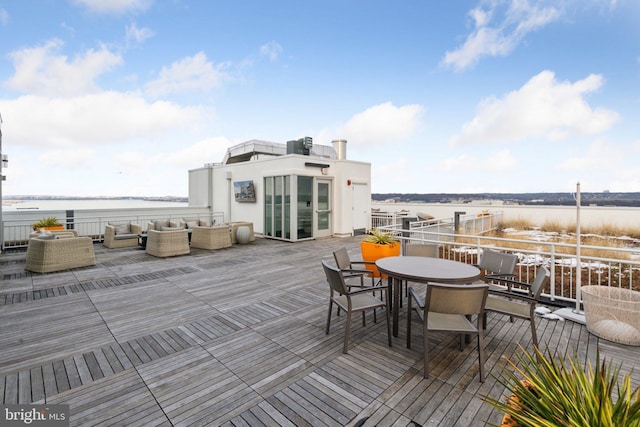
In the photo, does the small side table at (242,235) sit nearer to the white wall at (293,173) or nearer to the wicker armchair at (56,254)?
the white wall at (293,173)

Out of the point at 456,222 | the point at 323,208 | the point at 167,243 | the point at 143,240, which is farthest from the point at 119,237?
the point at 456,222

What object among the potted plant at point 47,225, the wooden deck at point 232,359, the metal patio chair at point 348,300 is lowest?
the wooden deck at point 232,359

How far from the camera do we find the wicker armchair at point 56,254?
5398mm

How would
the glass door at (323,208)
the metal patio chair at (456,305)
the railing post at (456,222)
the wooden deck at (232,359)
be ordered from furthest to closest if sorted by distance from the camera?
1. the glass door at (323,208)
2. the railing post at (456,222)
3. the metal patio chair at (456,305)
4. the wooden deck at (232,359)

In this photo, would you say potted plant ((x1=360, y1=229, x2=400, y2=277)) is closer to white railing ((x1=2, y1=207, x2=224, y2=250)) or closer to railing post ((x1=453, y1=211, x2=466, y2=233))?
railing post ((x1=453, y1=211, x2=466, y2=233))

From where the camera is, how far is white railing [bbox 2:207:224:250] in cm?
839

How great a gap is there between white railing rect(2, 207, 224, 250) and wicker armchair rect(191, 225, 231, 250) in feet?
7.24

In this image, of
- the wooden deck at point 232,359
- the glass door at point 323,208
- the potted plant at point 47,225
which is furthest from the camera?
the glass door at point 323,208

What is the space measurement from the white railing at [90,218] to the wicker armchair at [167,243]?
9.94 ft

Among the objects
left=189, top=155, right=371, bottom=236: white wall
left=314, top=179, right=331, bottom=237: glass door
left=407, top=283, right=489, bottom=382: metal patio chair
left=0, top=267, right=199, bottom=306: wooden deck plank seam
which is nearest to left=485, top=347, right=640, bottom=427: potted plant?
left=407, top=283, right=489, bottom=382: metal patio chair

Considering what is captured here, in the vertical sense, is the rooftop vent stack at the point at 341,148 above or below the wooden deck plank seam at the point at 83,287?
above

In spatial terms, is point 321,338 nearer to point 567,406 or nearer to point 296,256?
point 567,406

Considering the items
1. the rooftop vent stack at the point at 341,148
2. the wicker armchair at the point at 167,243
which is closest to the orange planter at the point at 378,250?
the wicker armchair at the point at 167,243

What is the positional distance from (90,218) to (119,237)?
9.21ft
